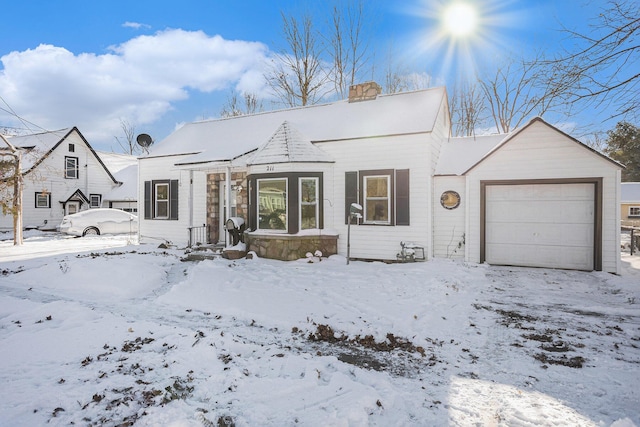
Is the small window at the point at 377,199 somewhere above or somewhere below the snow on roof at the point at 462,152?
below

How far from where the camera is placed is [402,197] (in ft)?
35.3

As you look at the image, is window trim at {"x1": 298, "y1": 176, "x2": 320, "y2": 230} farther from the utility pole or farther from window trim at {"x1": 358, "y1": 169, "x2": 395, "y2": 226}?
the utility pole

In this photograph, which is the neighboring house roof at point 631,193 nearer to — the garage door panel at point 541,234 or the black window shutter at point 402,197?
the garage door panel at point 541,234

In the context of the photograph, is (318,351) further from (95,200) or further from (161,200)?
(95,200)

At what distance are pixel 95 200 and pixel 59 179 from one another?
2.93m

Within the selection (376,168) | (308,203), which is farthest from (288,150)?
(376,168)

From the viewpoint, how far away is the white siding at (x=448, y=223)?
35.6 feet

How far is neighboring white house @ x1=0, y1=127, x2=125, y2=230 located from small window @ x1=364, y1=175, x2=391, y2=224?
2172 centimetres

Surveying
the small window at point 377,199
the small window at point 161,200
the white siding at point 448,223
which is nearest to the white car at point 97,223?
the small window at point 161,200

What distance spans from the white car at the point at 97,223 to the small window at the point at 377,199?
52.9 feet

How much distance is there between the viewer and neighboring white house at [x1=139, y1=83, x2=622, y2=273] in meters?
9.55

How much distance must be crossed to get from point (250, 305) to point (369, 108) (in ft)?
30.4

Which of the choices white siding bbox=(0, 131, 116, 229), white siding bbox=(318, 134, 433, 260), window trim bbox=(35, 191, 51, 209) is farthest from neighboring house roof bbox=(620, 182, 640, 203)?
window trim bbox=(35, 191, 51, 209)

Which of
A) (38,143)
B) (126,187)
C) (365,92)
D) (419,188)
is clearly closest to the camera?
(419,188)
